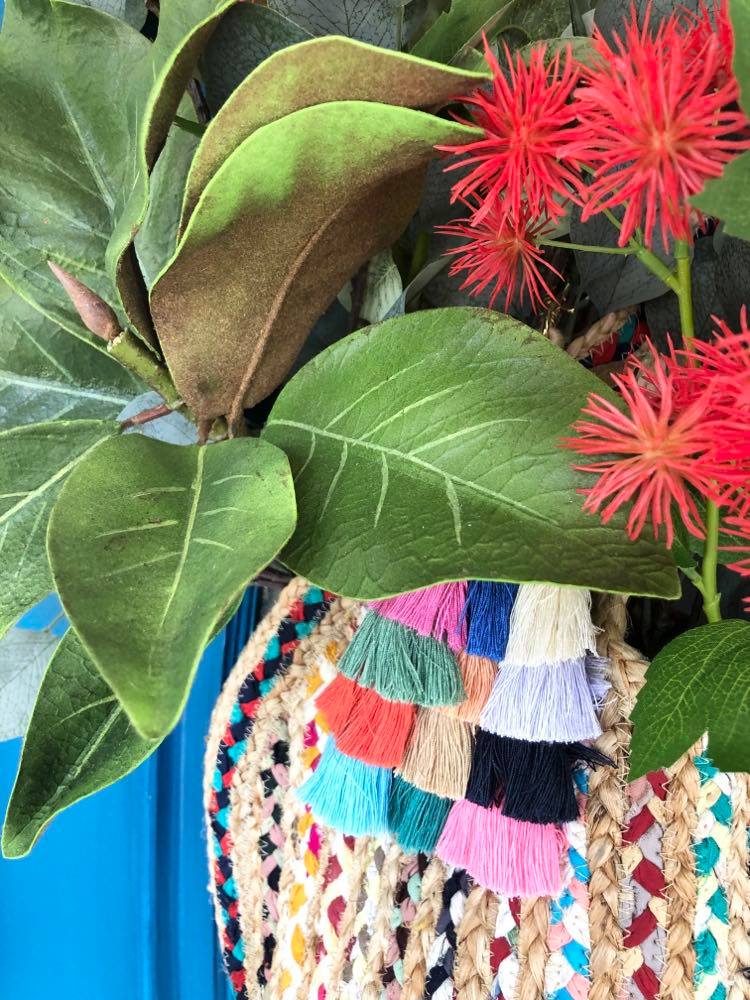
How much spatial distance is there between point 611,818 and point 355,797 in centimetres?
12

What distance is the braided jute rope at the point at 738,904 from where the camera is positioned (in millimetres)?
334

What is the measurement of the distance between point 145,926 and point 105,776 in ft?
1.48

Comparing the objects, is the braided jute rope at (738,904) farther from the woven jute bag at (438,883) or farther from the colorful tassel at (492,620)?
the colorful tassel at (492,620)

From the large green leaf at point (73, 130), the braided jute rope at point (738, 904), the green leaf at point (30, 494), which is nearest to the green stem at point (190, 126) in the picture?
the large green leaf at point (73, 130)

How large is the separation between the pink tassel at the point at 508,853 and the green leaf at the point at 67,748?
15 centimetres

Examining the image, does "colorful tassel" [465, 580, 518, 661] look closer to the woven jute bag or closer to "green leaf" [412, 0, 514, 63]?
the woven jute bag

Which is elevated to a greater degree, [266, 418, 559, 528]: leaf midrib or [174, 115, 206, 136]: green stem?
[174, 115, 206, 136]: green stem

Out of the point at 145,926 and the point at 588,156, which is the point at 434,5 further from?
the point at 145,926

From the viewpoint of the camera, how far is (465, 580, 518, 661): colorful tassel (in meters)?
0.36

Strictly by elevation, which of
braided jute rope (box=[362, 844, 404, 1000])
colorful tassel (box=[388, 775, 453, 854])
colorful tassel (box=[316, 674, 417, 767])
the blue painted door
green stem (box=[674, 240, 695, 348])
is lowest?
the blue painted door

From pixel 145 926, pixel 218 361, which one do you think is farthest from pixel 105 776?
pixel 145 926

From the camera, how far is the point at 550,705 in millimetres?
349

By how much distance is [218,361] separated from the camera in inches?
12.8

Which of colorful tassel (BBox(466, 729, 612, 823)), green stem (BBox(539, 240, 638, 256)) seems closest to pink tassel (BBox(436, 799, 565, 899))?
colorful tassel (BBox(466, 729, 612, 823))
